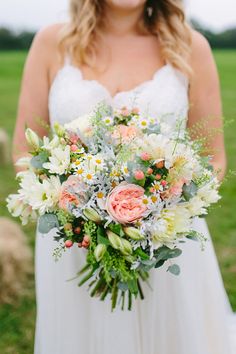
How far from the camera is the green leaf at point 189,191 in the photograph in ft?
8.73

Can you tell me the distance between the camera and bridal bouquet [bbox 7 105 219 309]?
2564 mm

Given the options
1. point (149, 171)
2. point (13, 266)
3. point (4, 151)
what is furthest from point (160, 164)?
point (4, 151)

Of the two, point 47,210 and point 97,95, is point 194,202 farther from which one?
point 97,95

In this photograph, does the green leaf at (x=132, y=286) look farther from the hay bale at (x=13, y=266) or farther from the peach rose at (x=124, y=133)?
the hay bale at (x=13, y=266)

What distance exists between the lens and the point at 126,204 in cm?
254

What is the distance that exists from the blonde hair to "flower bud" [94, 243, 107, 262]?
1463 millimetres

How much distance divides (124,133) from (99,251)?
1.78 feet

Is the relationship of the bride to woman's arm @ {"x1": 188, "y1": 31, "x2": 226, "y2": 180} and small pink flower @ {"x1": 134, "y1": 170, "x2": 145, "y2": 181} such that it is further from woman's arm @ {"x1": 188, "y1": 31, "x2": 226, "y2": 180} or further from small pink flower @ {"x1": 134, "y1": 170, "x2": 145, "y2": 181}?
small pink flower @ {"x1": 134, "y1": 170, "x2": 145, "y2": 181}

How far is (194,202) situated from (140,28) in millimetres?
1538

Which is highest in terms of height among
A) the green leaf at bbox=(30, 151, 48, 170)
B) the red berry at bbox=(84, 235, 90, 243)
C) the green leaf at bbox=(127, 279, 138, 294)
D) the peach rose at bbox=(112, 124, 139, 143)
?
the peach rose at bbox=(112, 124, 139, 143)

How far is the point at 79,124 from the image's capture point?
2.91 m

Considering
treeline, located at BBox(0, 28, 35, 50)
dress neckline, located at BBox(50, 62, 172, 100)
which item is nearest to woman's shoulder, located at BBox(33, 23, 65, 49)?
dress neckline, located at BBox(50, 62, 172, 100)

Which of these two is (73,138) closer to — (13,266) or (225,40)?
(13,266)

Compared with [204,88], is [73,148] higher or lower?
lower
